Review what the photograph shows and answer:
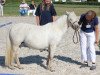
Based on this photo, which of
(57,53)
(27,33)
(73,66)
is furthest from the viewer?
(57,53)

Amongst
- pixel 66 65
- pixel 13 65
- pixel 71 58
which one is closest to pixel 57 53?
pixel 71 58

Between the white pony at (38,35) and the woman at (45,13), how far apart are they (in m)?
1.19

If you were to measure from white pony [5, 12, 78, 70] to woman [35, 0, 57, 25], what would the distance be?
46.8 inches

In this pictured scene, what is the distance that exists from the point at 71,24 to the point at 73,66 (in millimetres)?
1305

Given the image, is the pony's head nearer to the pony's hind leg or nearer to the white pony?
the white pony

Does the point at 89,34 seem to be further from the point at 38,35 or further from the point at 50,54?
the point at 38,35

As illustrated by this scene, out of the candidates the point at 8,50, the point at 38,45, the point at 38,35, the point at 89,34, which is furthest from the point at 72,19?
the point at 8,50

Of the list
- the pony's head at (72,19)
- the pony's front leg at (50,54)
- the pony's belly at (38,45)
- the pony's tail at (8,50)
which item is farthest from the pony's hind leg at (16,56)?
the pony's head at (72,19)

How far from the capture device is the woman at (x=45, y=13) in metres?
10.6

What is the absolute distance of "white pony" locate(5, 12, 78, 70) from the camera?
934 centimetres

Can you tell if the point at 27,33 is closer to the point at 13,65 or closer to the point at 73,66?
the point at 13,65

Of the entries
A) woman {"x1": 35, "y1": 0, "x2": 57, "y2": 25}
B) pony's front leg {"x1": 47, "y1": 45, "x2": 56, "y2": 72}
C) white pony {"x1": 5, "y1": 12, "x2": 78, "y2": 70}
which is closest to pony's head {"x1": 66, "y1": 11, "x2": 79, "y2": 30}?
white pony {"x1": 5, "y1": 12, "x2": 78, "y2": 70}

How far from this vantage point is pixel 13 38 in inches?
368

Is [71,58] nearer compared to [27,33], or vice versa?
[27,33]
